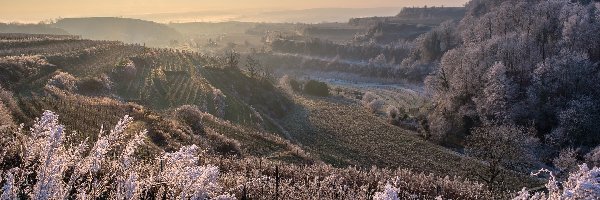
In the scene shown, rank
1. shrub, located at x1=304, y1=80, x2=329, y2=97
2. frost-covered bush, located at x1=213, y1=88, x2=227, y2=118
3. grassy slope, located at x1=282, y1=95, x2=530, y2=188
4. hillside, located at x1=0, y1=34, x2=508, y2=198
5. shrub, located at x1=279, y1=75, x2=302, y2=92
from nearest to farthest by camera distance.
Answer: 1. hillside, located at x1=0, y1=34, x2=508, y2=198
2. grassy slope, located at x1=282, y1=95, x2=530, y2=188
3. frost-covered bush, located at x1=213, y1=88, x2=227, y2=118
4. shrub, located at x1=304, y1=80, x2=329, y2=97
5. shrub, located at x1=279, y1=75, x2=302, y2=92

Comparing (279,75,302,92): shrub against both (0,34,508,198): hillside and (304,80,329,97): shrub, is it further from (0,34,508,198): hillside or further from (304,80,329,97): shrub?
(0,34,508,198): hillside

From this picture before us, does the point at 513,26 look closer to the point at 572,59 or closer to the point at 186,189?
the point at 572,59

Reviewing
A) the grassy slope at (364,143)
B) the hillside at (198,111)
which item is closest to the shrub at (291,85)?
the hillside at (198,111)

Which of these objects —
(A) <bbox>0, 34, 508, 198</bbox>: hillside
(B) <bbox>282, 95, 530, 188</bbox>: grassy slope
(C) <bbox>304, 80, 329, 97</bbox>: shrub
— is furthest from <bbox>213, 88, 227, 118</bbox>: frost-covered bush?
(C) <bbox>304, 80, 329, 97</bbox>: shrub

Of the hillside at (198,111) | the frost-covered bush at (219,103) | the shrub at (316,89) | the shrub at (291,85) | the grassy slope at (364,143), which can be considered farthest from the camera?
the shrub at (291,85)

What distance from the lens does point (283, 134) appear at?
72.1 meters

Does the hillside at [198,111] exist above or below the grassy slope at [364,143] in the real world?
above

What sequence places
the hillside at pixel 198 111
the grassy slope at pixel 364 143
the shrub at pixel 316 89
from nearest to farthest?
1. the hillside at pixel 198 111
2. the grassy slope at pixel 364 143
3. the shrub at pixel 316 89

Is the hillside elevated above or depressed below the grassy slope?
above

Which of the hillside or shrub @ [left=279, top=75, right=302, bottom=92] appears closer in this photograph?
the hillside

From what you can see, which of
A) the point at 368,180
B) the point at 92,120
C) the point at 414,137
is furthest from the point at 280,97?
the point at 368,180

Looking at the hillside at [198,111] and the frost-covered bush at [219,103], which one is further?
the frost-covered bush at [219,103]

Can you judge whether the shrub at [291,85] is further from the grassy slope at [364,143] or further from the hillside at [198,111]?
the grassy slope at [364,143]

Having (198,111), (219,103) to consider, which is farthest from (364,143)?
(198,111)
